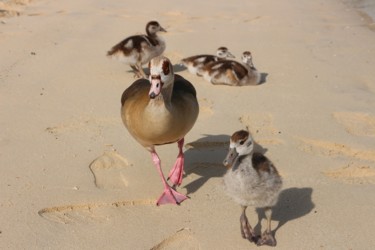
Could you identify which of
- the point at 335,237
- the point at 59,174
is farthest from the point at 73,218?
the point at 335,237

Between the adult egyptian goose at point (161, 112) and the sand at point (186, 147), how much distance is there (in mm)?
376

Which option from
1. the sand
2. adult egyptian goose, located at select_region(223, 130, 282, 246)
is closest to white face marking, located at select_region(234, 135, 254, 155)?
adult egyptian goose, located at select_region(223, 130, 282, 246)

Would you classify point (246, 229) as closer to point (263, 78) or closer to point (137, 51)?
point (263, 78)

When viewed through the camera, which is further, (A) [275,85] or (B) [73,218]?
(A) [275,85]

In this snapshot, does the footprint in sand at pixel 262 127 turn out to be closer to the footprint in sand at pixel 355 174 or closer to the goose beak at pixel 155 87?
the footprint in sand at pixel 355 174

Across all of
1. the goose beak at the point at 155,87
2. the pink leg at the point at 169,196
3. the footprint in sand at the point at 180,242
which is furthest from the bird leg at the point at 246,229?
the goose beak at the point at 155,87

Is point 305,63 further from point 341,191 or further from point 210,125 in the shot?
point 341,191

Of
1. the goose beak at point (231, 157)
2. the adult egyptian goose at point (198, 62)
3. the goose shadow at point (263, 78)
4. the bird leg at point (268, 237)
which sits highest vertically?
the goose beak at point (231, 157)

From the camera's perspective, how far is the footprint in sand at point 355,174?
470 cm

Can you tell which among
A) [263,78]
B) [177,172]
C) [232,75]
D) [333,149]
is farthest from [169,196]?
[263,78]

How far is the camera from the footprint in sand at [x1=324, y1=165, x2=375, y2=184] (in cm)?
470

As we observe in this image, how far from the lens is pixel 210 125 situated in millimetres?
5906

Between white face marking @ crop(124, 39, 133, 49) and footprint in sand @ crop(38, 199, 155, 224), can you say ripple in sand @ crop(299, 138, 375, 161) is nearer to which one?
footprint in sand @ crop(38, 199, 155, 224)

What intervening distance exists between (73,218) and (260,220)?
1.54 m
